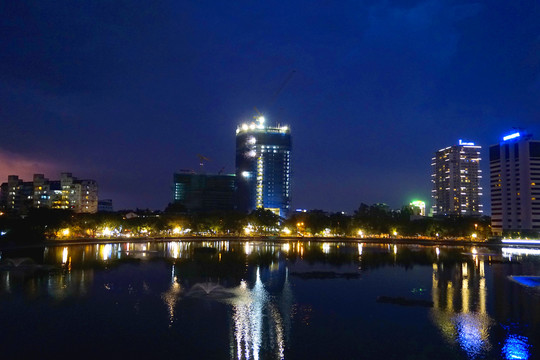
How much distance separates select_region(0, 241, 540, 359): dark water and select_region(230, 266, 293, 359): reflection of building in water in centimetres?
8

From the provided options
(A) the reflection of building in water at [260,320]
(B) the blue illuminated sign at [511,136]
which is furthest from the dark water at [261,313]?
(B) the blue illuminated sign at [511,136]

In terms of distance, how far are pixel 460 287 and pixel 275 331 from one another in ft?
90.4

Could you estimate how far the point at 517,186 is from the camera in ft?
586

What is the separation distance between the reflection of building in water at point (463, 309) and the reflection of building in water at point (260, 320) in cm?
1074

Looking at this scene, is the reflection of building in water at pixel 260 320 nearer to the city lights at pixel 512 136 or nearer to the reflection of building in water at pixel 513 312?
the reflection of building in water at pixel 513 312

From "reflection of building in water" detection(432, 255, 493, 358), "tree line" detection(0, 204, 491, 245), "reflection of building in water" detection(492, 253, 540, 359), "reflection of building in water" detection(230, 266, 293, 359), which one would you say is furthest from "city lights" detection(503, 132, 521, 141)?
"reflection of building in water" detection(230, 266, 293, 359)

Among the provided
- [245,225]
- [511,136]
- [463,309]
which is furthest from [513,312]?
[511,136]

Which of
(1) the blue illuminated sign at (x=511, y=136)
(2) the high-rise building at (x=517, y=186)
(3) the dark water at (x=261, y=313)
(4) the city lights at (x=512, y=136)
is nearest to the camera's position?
(3) the dark water at (x=261, y=313)

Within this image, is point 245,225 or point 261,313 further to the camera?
point 245,225

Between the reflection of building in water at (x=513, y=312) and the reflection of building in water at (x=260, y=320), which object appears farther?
the reflection of building in water at (x=513, y=312)

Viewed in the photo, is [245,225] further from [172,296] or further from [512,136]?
[172,296]

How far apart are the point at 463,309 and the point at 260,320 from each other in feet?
56.2

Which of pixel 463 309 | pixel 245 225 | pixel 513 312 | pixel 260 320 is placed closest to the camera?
pixel 260 320

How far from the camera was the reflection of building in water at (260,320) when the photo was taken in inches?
953
